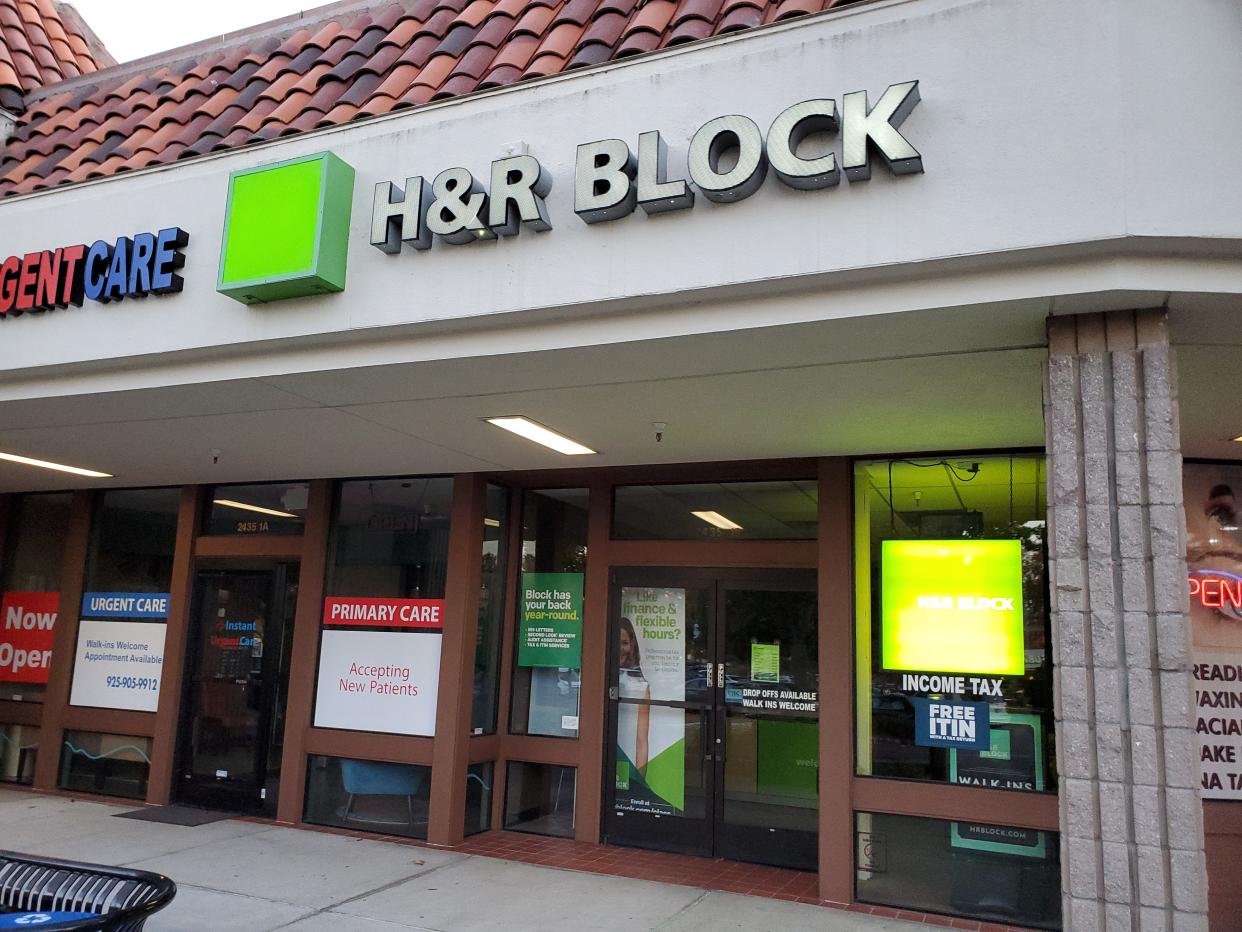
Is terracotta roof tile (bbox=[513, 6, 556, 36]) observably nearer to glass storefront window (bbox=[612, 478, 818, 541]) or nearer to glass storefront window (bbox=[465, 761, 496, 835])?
glass storefront window (bbox=[612, 478, 818, 541])

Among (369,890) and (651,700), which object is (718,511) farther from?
(369,890)

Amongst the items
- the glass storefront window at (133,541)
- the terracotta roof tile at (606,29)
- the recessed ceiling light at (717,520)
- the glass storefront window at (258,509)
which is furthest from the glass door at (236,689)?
the terracotta roof tile at (606,29)

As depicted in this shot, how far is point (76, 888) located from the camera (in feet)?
15.1

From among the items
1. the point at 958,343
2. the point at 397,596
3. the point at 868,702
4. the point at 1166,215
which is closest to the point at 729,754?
the point at 868,702

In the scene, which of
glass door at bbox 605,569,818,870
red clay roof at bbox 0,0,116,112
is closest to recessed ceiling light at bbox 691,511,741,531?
glass door at bbox 605,569,818,870

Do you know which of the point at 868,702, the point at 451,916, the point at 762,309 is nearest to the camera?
the point at 762,309

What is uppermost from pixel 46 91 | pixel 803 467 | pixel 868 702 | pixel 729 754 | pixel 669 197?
pixel 46 91

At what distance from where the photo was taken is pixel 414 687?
8.52m

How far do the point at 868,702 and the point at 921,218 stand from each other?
4.01 metres

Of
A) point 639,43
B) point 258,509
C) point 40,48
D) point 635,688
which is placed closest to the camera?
point 639,43

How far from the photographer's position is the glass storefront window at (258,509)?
9.52 m

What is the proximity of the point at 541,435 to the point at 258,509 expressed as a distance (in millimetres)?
4167

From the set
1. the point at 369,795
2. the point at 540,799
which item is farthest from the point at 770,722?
the point at 369,795

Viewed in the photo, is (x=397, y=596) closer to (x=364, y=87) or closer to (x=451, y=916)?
(x=451, y=916)
